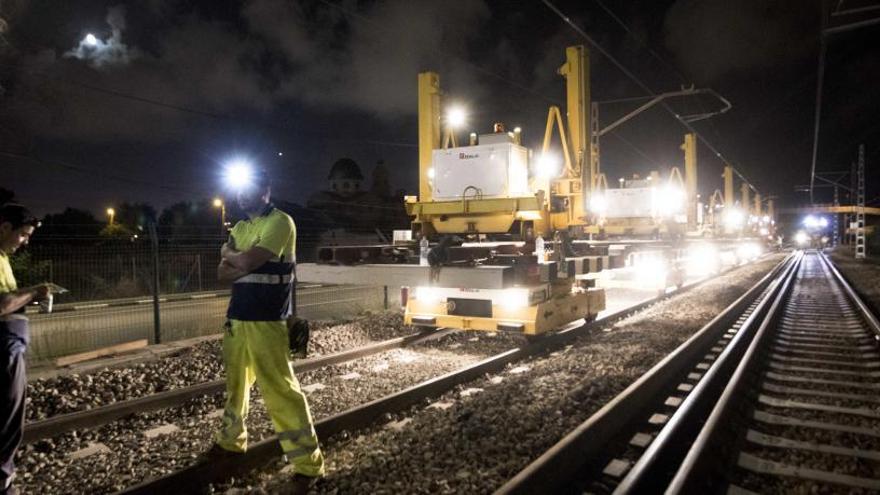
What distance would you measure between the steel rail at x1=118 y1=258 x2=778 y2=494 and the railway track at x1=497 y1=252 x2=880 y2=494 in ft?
5.89

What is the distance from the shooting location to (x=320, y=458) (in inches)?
141

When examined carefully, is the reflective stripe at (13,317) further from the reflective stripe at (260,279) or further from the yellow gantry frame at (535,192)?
the yellow gantry frame at (535,192)

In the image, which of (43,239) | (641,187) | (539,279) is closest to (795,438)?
(539,279)

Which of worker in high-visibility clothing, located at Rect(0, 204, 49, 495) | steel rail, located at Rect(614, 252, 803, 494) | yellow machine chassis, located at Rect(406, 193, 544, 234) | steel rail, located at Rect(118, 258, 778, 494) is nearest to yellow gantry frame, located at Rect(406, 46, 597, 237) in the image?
yellow machine chassis, located at Rect(406, 193, 544, 234)

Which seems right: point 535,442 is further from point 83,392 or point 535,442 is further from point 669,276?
point 669,276

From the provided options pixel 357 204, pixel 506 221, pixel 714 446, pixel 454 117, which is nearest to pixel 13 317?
pixel 714 446

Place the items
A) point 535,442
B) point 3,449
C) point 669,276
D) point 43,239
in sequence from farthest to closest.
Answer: point 669,276 < point 43,239 < point 535,442 < point 3,449

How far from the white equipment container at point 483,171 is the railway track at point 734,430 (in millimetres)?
3420

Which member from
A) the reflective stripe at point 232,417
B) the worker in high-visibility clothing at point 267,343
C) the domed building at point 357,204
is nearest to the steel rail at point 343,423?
the worker in high-visibility clothing at point 267,343

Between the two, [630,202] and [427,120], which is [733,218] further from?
[427,120]

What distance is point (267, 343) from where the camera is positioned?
3436 millimetres

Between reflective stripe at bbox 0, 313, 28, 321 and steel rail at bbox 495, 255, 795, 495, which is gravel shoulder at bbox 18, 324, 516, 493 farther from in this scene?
steel rail at bbox 495, 255, 795, 495

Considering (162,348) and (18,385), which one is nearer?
(18,385)

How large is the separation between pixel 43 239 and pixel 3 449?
392 inches
